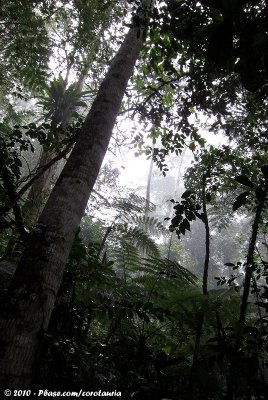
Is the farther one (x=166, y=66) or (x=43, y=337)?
(x=166, y=66)

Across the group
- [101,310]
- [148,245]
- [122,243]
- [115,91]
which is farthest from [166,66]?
[101,310]

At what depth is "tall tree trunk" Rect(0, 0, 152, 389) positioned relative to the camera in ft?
4.98

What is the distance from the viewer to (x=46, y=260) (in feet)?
6.04

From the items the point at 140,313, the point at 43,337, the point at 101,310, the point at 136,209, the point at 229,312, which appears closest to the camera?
the point at 43,337

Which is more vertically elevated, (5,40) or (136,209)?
(5,40)

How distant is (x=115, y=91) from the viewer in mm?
3047

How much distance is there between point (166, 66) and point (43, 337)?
3.58 meters

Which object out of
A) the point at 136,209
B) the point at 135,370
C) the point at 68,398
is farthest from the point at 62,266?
the point at 136,209

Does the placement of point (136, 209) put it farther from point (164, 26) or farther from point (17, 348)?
point (17, 348)

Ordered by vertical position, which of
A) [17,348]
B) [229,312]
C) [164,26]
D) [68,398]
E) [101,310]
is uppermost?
[164,26]

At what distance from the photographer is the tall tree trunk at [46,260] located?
4.98 ft

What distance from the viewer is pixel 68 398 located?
1.79m

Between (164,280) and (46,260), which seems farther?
(164,280)

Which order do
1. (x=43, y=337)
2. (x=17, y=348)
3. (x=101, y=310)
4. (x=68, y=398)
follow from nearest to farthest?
(x=17, y=348), (x=43, y=337), (x=68, y=398), (x=101, y=310)
